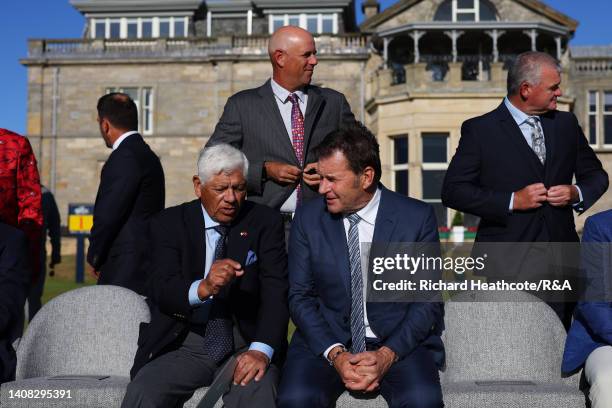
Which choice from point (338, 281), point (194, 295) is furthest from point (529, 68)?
point (194, 295)

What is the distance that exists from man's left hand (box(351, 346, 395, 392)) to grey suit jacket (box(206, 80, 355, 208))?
1.54 m

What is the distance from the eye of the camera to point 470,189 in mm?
4785

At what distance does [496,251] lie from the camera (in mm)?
4820

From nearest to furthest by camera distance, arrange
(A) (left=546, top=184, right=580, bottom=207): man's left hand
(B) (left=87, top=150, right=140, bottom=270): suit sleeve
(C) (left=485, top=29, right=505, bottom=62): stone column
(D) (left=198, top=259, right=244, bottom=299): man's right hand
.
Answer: (D) (left=198, top=259, right=244, bottom=299): man's right hand < (A) (left=546, top=184, right=580, bottom=207): man's left hand < (B) (left=87, top=150, right=140, bottom=270): suit sleeve < (C) (left=485, top=29, right=505, bottom=62): stone column

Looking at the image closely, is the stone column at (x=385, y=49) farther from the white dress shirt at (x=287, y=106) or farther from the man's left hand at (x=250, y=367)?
the man's left hand at (x=250, y=367)

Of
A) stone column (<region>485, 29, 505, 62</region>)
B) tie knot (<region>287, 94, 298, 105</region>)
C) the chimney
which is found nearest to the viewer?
tie knot (<region>287, 94, 298, 105</region>)

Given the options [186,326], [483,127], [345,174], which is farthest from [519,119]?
[186,326]

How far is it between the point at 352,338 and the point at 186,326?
0.99 meters

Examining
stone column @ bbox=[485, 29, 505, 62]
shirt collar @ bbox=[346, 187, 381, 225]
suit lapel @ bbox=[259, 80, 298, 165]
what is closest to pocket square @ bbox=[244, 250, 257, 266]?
shirt collar @ bbox=[346, 187, 381, 225]

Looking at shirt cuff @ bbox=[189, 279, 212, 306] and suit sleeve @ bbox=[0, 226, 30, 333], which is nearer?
shirt cuff @ bbox=[189, 279, 212, 306]

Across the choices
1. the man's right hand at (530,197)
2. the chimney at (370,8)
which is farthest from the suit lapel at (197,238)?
the chimney at (370,8)

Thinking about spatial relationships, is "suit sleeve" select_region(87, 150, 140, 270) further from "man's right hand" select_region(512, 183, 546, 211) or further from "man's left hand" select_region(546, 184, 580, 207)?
"man's left hand" select_region(546, 184, 580, 207)

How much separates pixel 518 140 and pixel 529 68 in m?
0.49

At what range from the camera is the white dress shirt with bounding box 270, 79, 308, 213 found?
506 cm
